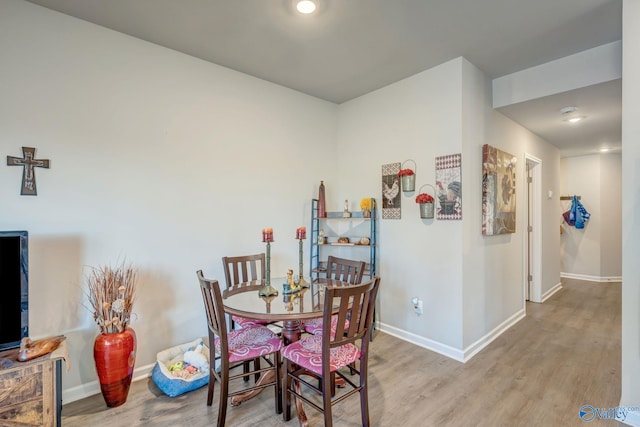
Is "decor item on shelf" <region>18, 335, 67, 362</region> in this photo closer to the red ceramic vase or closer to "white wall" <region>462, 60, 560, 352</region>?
the red ceramic vase

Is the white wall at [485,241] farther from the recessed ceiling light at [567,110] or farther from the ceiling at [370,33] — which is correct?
the recessed ceiling light at [567,110]

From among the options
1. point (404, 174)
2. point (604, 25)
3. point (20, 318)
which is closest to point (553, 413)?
point (404, 174)

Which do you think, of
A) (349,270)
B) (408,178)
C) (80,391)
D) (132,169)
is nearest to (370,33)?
(408,178)

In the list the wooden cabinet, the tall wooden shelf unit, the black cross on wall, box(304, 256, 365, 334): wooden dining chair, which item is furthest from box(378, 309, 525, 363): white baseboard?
the black cross on wall

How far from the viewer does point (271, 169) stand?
351 cm

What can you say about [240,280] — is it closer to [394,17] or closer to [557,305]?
[394,17]

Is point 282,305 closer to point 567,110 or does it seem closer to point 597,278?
point 567,110

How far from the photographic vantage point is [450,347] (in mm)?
2996

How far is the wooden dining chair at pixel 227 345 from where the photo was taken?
1.93 m

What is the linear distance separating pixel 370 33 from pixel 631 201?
2.20 m

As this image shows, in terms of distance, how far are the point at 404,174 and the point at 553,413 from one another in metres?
2.25

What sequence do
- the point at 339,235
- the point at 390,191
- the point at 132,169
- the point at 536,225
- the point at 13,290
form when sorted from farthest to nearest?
the point at 536,225, the point at 339,235, the point at 390,191, the point at 132,169, the point at 13,290

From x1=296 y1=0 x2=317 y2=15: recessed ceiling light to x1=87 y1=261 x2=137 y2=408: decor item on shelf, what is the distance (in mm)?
2387

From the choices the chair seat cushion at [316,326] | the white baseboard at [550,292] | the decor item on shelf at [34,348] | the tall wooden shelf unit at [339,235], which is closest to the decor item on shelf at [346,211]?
the tall wooden shelf unit at [339,235]
